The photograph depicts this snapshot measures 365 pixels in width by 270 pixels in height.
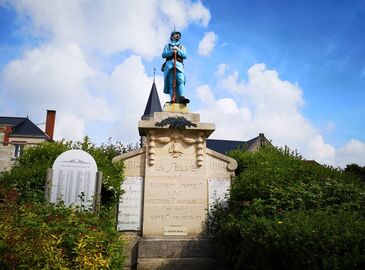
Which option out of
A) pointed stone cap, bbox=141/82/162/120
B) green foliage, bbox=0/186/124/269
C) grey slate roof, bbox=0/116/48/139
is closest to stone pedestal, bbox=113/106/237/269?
green foliage, bbox=0/186/124/269

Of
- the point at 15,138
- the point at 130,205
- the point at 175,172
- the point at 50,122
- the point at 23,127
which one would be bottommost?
the point at 130,205

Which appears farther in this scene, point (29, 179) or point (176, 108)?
point (176, 108)

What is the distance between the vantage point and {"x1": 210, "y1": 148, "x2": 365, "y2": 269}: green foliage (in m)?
3.62

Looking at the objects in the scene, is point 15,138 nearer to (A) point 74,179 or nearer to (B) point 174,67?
(B) point 174,67

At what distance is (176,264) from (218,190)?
2.14 metres

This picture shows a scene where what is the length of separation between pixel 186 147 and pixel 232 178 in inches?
57.2

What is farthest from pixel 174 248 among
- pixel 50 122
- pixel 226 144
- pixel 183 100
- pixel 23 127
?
pixel 226 144

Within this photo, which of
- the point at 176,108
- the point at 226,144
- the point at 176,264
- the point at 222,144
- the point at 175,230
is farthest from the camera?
the point at 226,144

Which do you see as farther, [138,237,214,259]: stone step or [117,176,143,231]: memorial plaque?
[117,176,143,231]: memorial plaque

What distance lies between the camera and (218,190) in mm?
8258

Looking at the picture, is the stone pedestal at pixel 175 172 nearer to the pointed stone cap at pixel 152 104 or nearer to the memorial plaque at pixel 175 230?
the memorial plaque at pixel 175 230

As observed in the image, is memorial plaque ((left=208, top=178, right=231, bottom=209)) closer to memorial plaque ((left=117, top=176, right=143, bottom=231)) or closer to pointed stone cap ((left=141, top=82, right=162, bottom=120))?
memorial plaque ((left=117, top=176, right=143, bottom=231))

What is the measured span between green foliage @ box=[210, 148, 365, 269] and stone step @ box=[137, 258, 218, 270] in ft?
2.27

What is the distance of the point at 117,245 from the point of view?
15.0 ft
